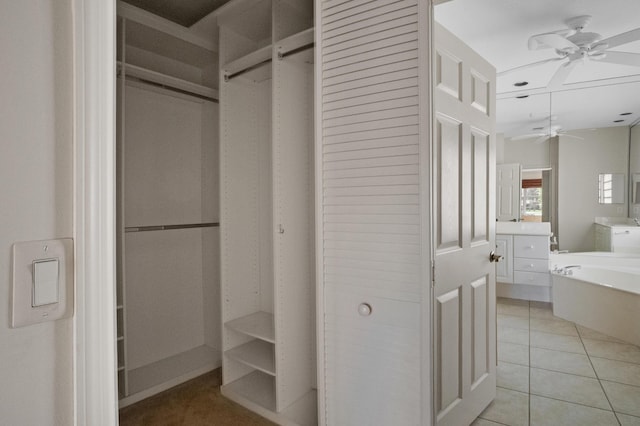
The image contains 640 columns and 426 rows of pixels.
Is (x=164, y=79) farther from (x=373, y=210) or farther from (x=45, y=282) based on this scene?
(x=45, y=282)

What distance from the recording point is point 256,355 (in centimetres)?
243

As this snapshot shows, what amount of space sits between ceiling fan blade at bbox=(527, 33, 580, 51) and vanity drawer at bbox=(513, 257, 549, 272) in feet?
7.04

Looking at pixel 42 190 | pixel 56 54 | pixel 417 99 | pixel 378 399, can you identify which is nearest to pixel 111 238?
Answer: pixel 42 190

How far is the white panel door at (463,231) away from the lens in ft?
5.28

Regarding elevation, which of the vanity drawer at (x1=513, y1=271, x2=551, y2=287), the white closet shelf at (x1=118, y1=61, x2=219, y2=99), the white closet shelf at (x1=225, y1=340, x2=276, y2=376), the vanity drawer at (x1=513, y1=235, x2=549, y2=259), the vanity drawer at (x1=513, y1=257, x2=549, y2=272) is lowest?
the white closet shelf at (x1=225, y1=340, x2=276, y2=376)

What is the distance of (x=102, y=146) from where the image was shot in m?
0.61

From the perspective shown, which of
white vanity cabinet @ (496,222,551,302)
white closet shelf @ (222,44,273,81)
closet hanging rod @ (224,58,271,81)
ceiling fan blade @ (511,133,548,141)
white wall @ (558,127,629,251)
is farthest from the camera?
white vanity cabinet @ (496,222,551,302)

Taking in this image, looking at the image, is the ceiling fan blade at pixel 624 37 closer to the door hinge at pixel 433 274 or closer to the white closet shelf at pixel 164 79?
the door hinge at pixel 433 274

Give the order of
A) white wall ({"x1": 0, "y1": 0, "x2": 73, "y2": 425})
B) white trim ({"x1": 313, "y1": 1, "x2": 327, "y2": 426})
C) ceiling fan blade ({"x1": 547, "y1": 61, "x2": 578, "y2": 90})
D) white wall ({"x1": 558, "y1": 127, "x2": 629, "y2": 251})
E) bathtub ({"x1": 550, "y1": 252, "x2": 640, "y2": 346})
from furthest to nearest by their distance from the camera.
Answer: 1. bathtub ({"x1": 550, "y1": 252, "x2": 640, "y2": 346})
2. white wall ({"x1": 558, "y1": 127, "x2": 629, "y2": 251})
3. ceiling fan blade ({"x1": 547, "y1": 61, "x2": 578, "y2": 90})
4. white trim ({"x1": 313, "y1": 1, "x2": 327, "y2": 426})
5. white wall ({"x1": 0, "y1": 0, "x2": 73, "y2": 425})

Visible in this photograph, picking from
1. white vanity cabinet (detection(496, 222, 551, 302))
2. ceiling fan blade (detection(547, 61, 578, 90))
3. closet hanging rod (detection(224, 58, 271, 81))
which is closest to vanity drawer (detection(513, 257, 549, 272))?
white vanity cabinet (detection(496, 222, 551, 302))

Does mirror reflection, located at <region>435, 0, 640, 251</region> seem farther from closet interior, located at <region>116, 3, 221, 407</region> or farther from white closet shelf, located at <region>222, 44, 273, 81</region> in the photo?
closet interior, located at <region>116, 3, 221, 407</region>

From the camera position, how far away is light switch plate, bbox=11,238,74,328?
0.54 metres

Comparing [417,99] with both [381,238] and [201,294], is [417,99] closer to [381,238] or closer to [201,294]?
[381,238]

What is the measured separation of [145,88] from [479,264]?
272 centimetres
